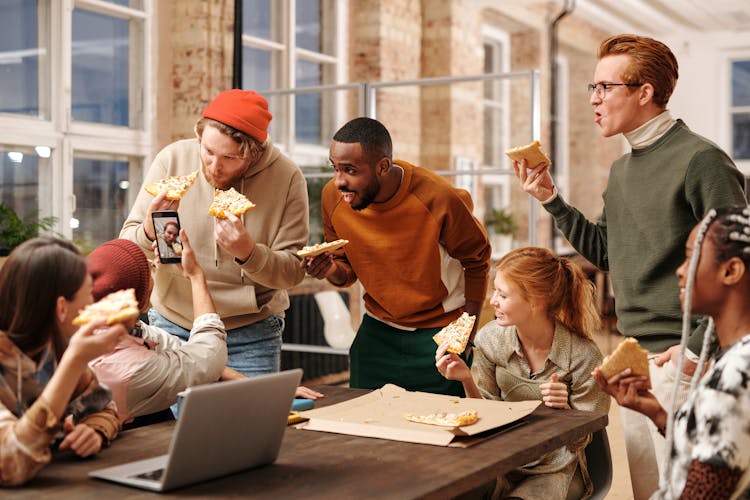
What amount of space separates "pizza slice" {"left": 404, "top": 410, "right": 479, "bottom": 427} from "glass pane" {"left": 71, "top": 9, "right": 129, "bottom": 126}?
4147 mm

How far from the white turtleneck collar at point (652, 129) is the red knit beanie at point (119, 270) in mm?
1368

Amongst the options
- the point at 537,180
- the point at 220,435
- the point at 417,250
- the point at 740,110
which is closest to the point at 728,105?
the point at 740,110

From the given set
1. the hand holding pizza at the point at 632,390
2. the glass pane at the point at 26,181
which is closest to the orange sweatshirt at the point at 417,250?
the hand holding pizza at the point at 632,390

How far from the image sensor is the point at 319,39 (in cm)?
839

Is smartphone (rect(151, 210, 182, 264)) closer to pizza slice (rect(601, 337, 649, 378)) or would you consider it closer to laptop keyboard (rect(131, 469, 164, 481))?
laptop keyboard (rect(131, 469, 164, 481))

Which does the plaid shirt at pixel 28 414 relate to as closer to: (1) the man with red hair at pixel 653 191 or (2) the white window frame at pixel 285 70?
(1) the man with red hair at pixel 653 191

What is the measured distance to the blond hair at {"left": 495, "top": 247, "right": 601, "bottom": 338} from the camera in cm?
295

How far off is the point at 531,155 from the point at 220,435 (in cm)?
147

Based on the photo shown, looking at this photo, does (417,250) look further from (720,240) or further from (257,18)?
(257,18)

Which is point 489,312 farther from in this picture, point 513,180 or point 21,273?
point 21,273

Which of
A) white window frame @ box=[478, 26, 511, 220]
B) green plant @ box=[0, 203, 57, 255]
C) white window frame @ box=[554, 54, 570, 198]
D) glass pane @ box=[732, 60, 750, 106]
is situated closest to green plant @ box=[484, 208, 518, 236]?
white window frame @ box=[478, 26, 511, 220]

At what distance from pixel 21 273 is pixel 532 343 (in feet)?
5.47

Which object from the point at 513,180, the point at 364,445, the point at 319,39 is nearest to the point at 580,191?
the point at 513,180

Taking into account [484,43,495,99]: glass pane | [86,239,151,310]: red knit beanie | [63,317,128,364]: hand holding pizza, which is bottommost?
[63,317,128,364]: hand holding pizza
